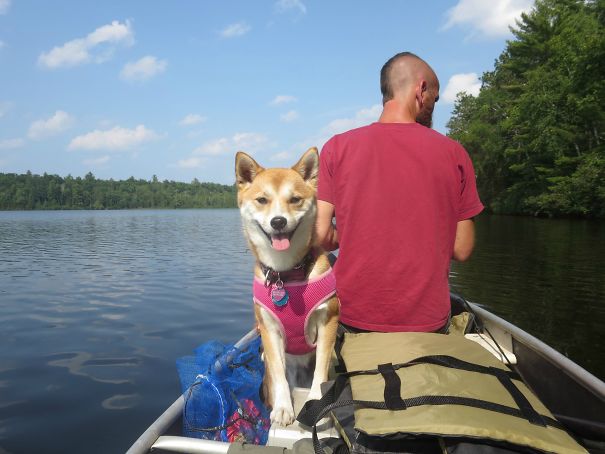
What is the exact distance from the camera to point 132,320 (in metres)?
10.1

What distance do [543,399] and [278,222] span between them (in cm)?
276

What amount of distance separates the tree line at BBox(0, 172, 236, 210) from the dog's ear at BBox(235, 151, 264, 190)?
142991mm

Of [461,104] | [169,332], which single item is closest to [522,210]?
[461,104]

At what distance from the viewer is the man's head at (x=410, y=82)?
3.13 metres

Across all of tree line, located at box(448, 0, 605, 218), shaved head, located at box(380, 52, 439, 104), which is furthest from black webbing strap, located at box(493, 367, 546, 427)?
tree line, located at box(448, 0, 605, 218)

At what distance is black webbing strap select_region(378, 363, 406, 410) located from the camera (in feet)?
6.35

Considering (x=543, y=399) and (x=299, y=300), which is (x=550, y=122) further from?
(x=299, y=300)

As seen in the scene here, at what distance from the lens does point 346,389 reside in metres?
2.34

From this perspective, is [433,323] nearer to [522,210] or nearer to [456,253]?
[456,253]

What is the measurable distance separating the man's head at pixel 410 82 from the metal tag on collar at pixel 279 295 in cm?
163

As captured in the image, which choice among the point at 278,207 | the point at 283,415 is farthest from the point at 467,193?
the point at 283,415

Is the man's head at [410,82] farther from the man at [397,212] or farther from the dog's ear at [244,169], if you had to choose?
the dog's ear at [244,169]

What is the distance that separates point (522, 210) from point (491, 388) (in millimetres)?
49653

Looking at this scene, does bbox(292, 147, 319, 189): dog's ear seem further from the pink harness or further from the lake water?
the lake water
